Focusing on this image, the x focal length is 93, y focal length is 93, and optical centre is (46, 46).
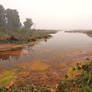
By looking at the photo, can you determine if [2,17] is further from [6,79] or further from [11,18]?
[6,79]

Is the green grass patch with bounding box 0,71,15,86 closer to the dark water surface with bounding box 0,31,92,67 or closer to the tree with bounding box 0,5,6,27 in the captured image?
the dark water surface with bounding box 0,31,92,67

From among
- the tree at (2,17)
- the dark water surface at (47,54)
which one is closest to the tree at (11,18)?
the tree at (2,17)

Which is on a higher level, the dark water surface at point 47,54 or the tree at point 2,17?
the tree at point 2,17

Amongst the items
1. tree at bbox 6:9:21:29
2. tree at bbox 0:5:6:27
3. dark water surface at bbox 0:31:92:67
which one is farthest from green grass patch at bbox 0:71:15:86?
tree at bbox 6:9:21:29

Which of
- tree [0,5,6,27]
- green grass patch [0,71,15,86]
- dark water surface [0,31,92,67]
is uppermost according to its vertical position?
A: tree [0,5,6,27]

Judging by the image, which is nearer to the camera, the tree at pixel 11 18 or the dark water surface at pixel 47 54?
the dark water surface at pixel 47 54

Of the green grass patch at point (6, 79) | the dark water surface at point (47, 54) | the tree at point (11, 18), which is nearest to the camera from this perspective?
the green grass patch at point (6, 79)

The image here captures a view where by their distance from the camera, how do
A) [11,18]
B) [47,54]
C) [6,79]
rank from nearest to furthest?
[6,79] < [47,54] < [11,18]

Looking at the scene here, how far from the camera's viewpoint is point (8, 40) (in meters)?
34.4

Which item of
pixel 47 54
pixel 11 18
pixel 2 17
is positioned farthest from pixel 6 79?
pixel 11 18

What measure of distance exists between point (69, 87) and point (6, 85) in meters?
5.47

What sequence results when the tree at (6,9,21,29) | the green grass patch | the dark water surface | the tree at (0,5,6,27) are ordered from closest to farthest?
the green grass patch
the dark water surface
the tree at (0,5,6,27)
the tree at (6,9,21,29)

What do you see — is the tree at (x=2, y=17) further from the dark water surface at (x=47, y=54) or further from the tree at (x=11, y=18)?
the dark water surface at (x=47, y=54)

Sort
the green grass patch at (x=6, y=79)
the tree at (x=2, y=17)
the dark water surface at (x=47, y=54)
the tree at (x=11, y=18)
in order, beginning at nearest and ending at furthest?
the green grass patch at (x=6, y=79)
the dark water surface at (x=47, y=54)
the tree at (x=2, y=17)
the tree at (x=11, y=18)
